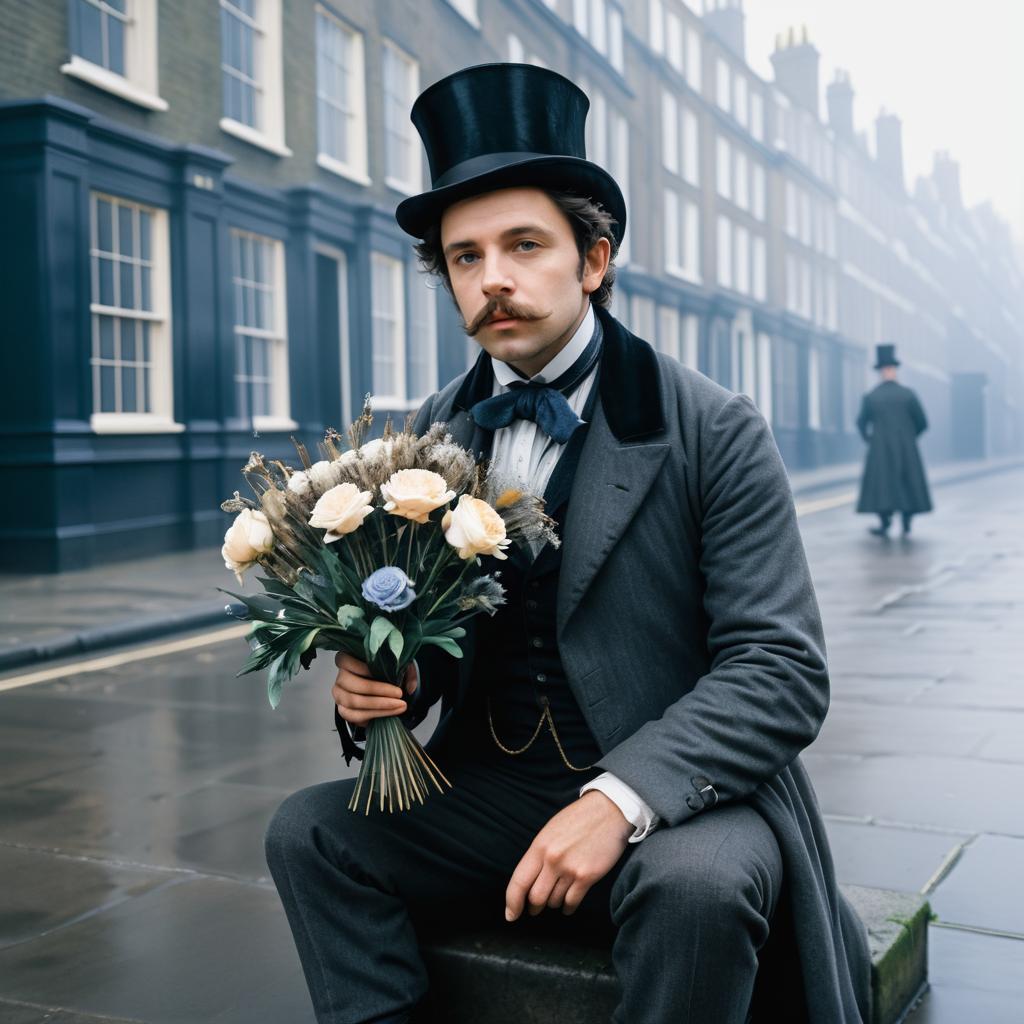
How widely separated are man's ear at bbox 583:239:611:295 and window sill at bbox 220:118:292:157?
42.5ft

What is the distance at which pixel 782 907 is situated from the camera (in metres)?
2.07

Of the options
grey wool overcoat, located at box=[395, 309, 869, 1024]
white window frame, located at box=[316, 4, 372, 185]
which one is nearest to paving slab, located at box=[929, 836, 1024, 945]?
grey wool overcoat, located at box=[395, 309, 869, 1024]

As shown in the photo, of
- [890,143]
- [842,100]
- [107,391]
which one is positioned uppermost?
[890,143]

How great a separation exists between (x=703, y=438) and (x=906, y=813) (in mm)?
2534

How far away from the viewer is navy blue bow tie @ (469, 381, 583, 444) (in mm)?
2293

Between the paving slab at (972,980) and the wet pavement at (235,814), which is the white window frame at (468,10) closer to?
the wet pavement at (235,814)

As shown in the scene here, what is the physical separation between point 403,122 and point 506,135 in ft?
58.2

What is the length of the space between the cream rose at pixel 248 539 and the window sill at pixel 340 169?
1513cm

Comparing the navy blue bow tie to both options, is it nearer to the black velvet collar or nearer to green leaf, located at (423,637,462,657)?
the black velvet collar

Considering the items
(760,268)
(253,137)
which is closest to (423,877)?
(253,137)

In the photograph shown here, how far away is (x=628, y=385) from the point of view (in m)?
2.32

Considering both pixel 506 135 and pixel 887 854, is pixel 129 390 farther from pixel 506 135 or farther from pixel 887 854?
pixel 506 135

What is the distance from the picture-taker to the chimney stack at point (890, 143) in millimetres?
59250

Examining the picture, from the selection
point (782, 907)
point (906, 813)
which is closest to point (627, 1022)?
point (782, 907)
